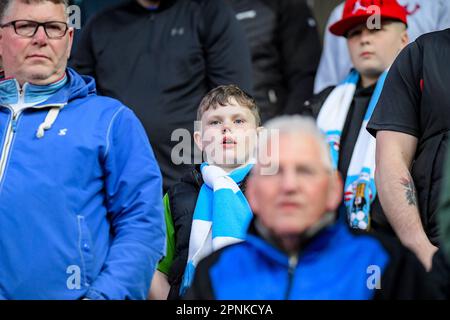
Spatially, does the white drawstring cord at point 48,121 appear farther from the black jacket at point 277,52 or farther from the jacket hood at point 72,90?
the black jacket at point 277,52

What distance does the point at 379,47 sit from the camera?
5.92 m

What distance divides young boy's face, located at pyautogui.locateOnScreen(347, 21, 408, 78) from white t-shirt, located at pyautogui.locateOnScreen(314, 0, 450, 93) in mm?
464

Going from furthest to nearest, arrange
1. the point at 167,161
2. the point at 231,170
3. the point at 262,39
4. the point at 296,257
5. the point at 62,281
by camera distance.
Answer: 1. the point at 262,39
2. the point at 167,161
3. the point at 231,170
4. the point at 62,281
5. the point at 296,257

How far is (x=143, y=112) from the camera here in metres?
6.09

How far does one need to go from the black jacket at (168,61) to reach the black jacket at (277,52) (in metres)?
0.72

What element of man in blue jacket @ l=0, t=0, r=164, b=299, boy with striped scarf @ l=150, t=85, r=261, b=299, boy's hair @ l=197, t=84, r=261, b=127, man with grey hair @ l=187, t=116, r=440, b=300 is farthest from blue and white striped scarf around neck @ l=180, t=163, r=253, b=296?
man with grey hair @ l=187, t=116, r=440, b=300

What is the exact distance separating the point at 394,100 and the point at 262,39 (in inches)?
97.2

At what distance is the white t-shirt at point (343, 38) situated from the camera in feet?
20.9

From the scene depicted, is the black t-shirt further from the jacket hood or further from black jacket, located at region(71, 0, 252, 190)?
black jacket, located at region(71, 0, 252, 190)

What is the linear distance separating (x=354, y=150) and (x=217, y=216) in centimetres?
123

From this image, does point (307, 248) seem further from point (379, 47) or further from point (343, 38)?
point (343, 38)

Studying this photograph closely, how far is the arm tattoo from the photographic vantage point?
443cm

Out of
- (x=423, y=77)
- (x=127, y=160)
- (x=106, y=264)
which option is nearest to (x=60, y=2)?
(x=127, y=160)

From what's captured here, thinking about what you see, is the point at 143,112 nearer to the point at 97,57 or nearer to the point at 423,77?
the point at 97,57
